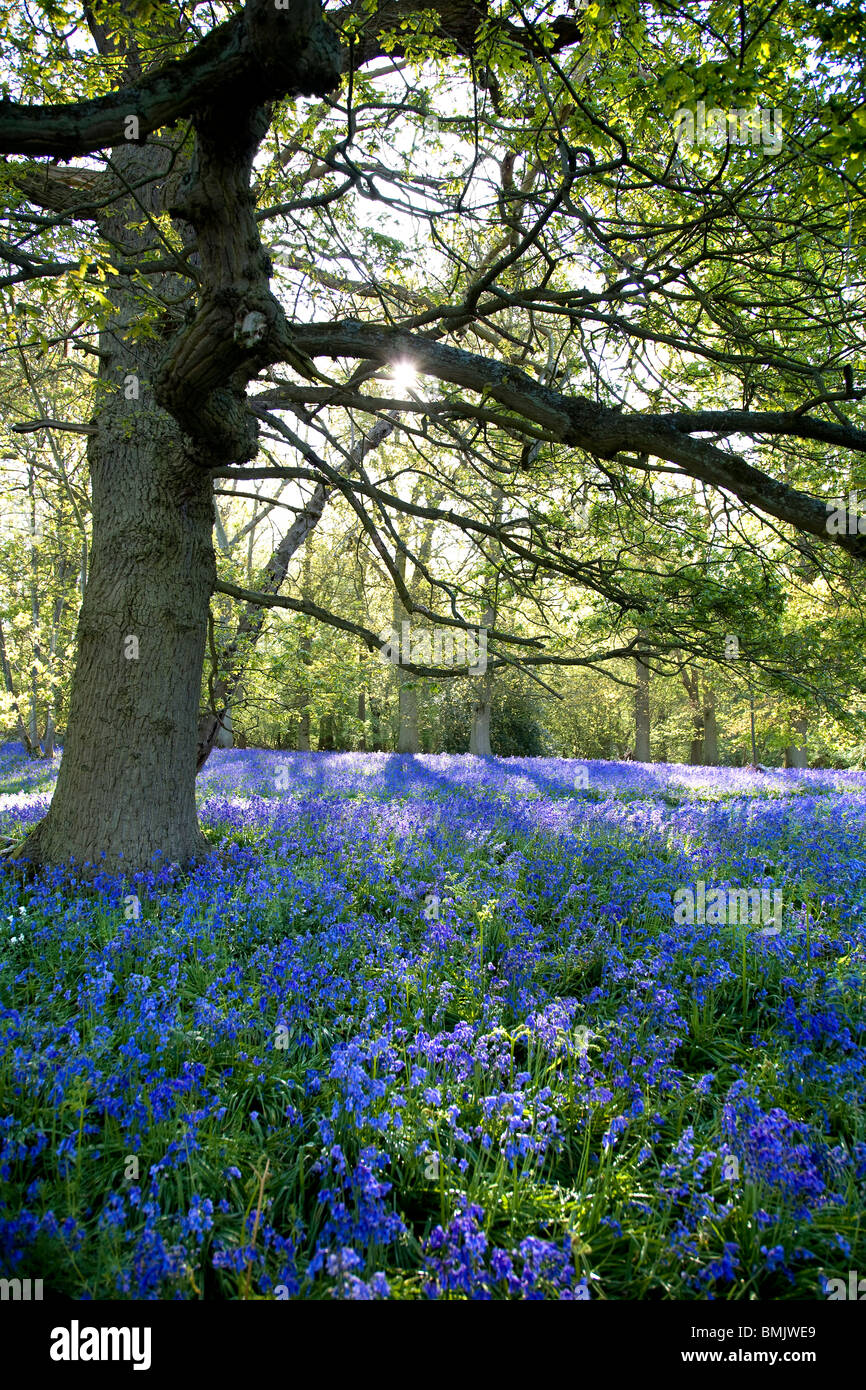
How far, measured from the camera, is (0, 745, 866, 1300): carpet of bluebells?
6.52 ft

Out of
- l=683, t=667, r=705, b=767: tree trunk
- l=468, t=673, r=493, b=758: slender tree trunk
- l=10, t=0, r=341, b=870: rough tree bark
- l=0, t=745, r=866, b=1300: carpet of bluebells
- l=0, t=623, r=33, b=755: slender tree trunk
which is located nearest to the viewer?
l=0, t=745, r=866, b=1300: carpet of bluebells

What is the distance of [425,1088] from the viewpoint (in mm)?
2666

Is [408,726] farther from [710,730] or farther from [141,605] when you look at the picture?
[141,605]

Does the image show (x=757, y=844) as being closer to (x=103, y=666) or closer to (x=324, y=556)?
(x=103, y=666)

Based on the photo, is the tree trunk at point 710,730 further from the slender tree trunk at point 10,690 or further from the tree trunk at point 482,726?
the slender tree trunk at point 10,690

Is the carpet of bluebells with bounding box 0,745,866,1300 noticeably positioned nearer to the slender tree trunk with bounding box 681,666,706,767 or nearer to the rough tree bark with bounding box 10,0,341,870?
the rough tree bark with bounding box 10,0,341,870

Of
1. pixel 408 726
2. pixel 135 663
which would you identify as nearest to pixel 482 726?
pixel 408 726

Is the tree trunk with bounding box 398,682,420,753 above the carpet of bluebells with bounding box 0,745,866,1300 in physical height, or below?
above

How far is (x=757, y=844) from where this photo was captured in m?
7.06

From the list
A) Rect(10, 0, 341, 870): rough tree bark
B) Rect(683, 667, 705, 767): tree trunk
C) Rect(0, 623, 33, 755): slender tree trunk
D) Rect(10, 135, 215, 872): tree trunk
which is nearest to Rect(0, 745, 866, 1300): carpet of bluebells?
Rect(10, 135, 215, 872): tree trunk

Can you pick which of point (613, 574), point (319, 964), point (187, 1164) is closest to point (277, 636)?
point (613, 574)

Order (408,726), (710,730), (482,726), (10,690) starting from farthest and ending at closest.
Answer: (710,730), (482,726), (408,726), (10,690)

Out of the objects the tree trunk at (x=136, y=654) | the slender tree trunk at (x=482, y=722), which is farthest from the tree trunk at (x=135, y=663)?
the slender tree trunk at (x=482, y=722)
